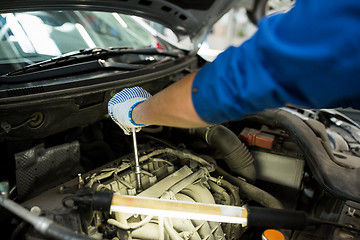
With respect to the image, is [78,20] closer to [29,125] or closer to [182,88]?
[29,125]

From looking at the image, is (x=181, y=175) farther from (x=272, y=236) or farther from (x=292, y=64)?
(x=292, y=64)

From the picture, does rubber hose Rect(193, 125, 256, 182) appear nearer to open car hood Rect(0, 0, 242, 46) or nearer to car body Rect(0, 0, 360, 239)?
car body Rect(0, 0, 360, 239)

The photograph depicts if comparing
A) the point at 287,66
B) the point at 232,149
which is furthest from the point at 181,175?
the point at 287,66

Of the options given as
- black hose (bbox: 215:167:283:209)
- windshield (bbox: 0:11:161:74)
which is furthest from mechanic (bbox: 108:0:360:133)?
windshield (bbox: 0:11:161:74)

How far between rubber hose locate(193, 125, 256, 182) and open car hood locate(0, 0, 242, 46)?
76 centimetres

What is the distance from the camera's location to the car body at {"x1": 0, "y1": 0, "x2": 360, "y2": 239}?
114 cm

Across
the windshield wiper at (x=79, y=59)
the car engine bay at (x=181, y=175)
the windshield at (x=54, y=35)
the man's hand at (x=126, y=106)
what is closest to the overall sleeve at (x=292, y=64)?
the man's hand at (x=126, y=106)

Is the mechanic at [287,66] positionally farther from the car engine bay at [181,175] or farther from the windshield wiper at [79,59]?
the windshield wiper at [79,59]

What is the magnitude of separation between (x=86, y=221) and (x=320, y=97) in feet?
2.87

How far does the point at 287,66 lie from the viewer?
2.08ft

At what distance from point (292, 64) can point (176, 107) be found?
1.14ft

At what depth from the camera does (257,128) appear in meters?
1.79

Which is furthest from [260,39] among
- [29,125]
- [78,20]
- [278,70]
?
[78,20]

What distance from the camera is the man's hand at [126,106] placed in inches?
43.7
